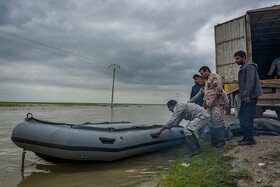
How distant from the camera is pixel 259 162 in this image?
3.16 meters

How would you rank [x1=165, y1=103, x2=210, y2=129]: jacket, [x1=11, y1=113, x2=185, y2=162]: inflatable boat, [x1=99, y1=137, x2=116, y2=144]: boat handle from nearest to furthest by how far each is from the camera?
[x1=11, y1=113, x2=185, y2=162]: inflatable boat, [x1=99, y1=137, x2=116, y2=144]: boat handle, [x1=165, y1=103, x2=210, y2=129]: jacket

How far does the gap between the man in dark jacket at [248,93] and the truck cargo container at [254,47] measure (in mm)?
3442

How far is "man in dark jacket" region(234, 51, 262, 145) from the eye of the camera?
3906 mm

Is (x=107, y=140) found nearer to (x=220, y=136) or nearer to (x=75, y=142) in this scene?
(x=75, y=142)

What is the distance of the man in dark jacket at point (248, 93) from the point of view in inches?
154

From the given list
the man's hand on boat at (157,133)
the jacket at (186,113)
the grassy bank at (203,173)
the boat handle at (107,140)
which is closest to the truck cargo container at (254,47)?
the jacket at (186,113)

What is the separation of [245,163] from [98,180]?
2.31 m

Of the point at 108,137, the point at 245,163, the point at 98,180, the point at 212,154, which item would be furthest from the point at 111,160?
the point at 245,163

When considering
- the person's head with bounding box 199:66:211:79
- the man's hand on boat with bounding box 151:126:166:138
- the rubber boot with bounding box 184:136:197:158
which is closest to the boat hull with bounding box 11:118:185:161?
the man's hand on boat with bounding box 151:126:166:138

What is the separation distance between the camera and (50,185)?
3.25 m

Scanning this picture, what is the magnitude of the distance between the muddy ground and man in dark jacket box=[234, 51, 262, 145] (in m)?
0.34

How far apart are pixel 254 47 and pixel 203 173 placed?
887 centimetres

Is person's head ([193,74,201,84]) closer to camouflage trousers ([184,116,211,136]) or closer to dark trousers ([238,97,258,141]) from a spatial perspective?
camouflage trousers ([184,116,211,136])

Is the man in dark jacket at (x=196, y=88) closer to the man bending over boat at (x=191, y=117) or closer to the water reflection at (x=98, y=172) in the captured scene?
the man bending over boat at (x=191, y=117)
